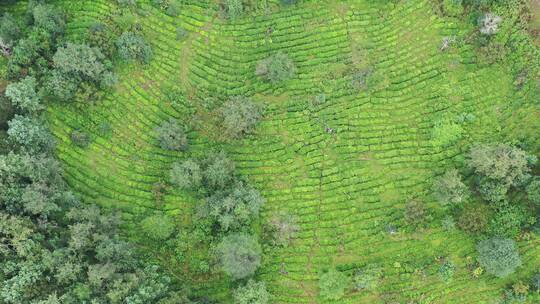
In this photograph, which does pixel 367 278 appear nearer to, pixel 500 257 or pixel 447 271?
pixel 447 271

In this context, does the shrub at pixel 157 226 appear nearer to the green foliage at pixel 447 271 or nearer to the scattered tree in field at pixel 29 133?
the scattered tree in field at pixel 29 133

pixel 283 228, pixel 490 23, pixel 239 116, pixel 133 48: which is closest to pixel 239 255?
pixel 283 228

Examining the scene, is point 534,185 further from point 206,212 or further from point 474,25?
point 206,212

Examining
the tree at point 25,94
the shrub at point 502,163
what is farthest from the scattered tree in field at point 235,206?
the shrub at point 502,163

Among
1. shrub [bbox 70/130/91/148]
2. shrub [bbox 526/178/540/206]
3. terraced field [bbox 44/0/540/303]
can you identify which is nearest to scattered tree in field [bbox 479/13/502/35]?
terraced field [bbox 44/0/540/303]

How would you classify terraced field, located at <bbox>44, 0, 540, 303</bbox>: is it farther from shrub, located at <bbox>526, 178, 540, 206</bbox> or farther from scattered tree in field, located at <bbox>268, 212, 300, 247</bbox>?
shrub, located at <bbox>526, 178, 540, 206</bbox>

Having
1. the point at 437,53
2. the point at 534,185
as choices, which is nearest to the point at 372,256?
the point at 534,185

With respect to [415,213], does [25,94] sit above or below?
above

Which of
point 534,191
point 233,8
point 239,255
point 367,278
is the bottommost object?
point 367,278
